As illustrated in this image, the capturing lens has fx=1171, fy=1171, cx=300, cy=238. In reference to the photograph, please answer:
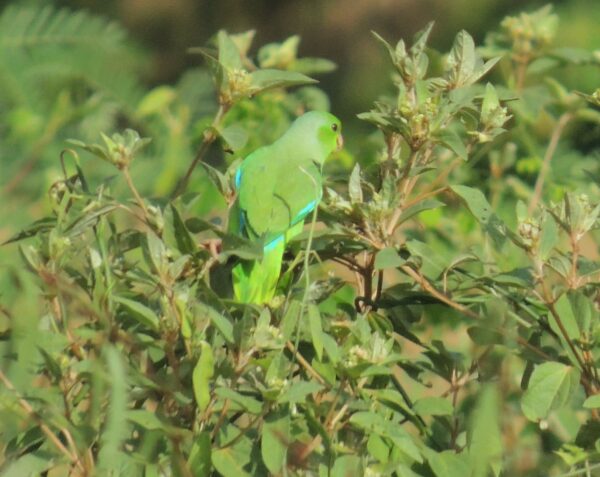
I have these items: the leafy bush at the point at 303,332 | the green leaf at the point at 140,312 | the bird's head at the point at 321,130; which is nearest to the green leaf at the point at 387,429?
the leafy bush at the point at 303,332

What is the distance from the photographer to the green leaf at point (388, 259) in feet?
5.02

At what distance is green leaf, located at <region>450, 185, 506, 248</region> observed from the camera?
1.60 meters

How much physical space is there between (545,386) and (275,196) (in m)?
0.90

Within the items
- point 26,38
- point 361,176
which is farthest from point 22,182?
point 361,176

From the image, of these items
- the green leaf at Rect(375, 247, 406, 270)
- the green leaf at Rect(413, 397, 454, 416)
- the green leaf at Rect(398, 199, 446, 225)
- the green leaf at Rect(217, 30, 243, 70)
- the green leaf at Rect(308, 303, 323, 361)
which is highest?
the green leaf at Rect(217, 30, 243, 70)

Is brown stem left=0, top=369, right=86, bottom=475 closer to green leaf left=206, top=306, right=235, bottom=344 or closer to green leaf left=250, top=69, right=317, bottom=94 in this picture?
green leaf left=206, top=306, right=235, bottom=344

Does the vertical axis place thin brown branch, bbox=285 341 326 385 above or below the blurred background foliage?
above

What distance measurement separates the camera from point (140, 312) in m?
1.41

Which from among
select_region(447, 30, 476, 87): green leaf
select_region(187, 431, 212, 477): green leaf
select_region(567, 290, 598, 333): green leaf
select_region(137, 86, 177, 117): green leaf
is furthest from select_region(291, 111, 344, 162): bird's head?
select_region(187, 431, 212, 477): green leaf

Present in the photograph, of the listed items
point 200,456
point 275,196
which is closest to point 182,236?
point 200,456

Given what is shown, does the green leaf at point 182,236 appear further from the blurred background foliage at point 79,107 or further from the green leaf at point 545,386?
the green leaf at point 545,386

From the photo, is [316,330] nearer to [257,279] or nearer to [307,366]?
[307,366]

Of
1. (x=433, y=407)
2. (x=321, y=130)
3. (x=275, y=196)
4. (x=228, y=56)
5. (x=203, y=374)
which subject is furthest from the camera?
(x=321, y=130)

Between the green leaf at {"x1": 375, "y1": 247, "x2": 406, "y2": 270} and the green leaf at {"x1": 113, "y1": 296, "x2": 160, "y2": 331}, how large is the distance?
1.00ft
